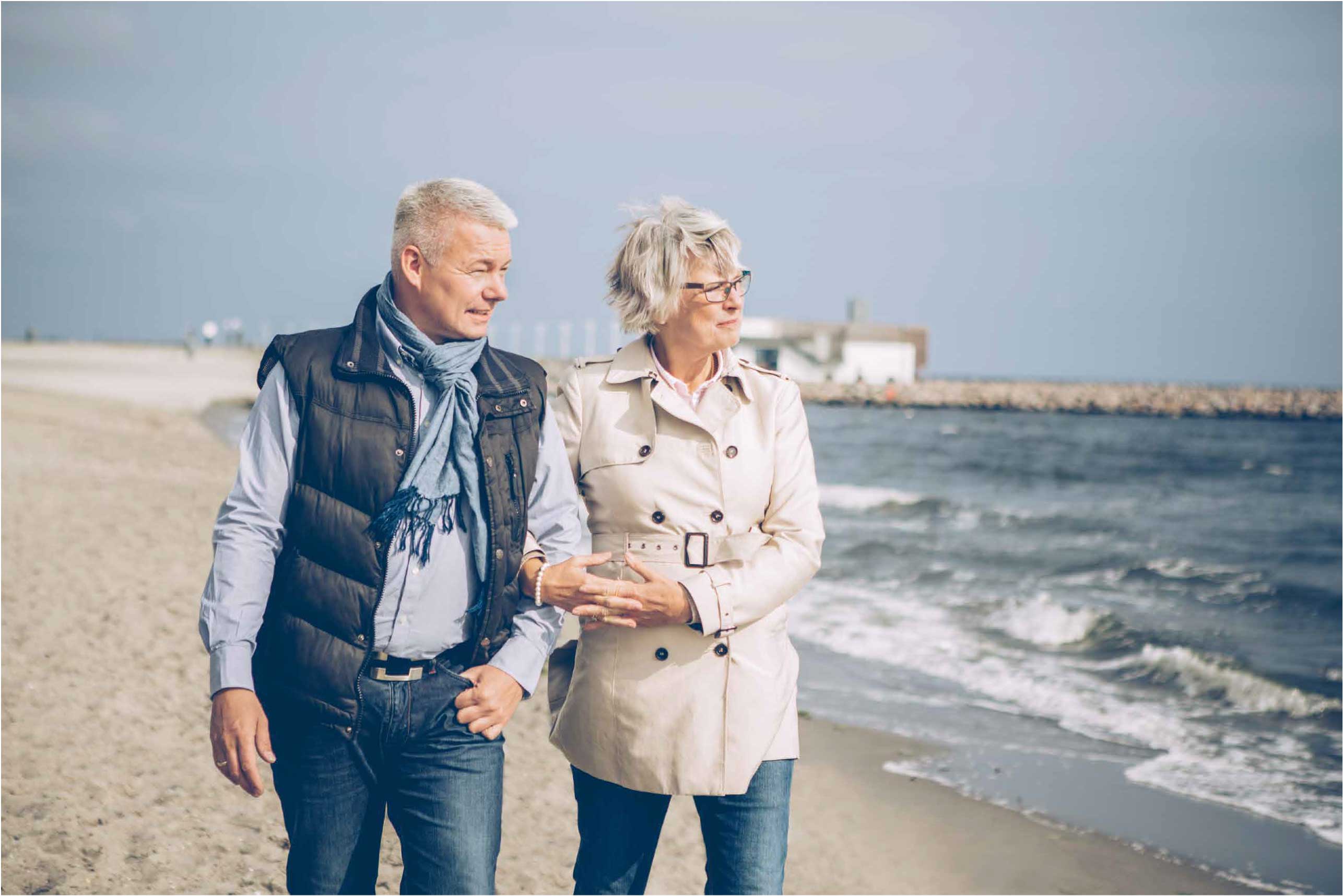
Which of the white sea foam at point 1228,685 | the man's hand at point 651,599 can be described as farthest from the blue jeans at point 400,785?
the white sea foam at point 1228,685

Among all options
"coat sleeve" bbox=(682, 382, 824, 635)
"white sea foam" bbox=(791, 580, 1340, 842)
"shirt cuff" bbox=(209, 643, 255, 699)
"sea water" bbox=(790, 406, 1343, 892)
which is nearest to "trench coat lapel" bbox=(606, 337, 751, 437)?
"coat sleeve" bbox=(682, 382, 824, 635)

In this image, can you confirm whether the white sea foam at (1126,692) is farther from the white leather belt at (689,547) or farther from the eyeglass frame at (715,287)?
the eyeglass frame at (715,287)

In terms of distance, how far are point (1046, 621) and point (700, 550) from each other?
31.1 ft

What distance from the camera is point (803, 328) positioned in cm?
6912

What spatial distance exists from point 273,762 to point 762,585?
1.04 metres

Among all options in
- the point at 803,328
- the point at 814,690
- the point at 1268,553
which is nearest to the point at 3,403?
the point at 814,690

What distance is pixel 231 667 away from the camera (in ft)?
7.09

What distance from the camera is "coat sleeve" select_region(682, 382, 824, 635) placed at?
2443 millimetres

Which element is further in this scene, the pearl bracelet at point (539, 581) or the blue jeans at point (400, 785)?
the pearl bracelet at point (539, 581)

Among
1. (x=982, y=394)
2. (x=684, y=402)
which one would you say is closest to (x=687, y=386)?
(x=684, y=402)

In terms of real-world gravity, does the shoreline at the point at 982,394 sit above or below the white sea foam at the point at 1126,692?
above

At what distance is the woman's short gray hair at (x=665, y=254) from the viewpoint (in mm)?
2500

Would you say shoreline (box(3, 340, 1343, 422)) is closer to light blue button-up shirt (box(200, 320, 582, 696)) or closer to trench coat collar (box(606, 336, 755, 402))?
trench coat collar (box(606, 336, 755, 402))

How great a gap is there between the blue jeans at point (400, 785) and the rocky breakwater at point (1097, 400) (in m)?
64.5
